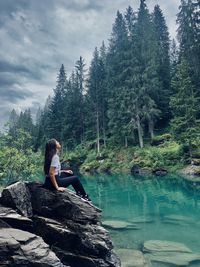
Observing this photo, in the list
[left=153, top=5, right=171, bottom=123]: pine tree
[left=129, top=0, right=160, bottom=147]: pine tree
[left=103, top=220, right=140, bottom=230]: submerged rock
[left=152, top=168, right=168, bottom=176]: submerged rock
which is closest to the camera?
[left=103, top=220, right=140, bottom=230]: submerged rock

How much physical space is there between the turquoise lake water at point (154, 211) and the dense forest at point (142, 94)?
12.3 metres

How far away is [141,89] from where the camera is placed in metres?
44.3

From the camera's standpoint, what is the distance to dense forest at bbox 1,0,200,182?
3662cm

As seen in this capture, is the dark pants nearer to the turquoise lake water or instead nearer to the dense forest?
the turquoise lake water

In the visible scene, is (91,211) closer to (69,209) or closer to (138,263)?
(69,209)

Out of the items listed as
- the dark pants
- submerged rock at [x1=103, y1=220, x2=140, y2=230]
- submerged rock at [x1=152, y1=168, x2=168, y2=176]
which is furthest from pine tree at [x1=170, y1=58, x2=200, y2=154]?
the dark pants

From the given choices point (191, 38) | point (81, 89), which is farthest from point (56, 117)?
point (191, 38)

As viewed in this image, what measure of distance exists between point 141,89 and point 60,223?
37994mm

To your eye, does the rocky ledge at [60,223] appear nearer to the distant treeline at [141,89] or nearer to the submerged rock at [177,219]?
the submerged rock at [177,219]

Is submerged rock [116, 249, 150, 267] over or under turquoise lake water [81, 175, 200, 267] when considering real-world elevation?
under

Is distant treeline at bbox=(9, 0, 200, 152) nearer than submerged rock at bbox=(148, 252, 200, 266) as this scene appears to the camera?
No

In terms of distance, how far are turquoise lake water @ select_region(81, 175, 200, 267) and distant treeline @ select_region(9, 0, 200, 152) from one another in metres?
12.3

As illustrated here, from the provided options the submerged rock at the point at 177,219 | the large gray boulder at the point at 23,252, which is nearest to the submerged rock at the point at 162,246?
the submerged rock at the point at 177,219

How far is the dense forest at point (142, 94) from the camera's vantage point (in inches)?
1442
